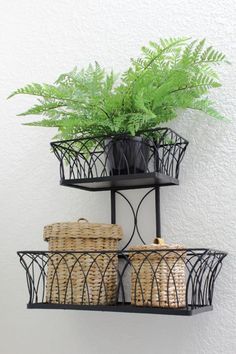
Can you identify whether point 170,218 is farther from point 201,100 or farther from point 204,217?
point 201,100

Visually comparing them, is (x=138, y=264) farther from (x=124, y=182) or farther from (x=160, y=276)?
(x=124, y=182)

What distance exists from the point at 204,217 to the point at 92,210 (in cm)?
24

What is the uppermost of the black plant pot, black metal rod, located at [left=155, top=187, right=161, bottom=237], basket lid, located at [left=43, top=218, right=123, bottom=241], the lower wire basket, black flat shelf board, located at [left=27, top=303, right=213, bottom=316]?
the black plant pot

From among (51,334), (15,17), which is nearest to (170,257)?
(51,334)

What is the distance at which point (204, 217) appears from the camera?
1.04 metres

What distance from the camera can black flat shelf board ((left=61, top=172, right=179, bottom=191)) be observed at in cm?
95

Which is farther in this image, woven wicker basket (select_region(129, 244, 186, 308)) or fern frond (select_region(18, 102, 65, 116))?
fern frond (select_region(18, 102, 65, 116))

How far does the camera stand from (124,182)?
102 cm

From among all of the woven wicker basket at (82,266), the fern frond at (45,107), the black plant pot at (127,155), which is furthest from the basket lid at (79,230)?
the fern frond at (45,107)

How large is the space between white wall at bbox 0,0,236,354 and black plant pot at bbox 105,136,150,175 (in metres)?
0.13

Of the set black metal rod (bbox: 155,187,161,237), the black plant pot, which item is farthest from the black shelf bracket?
→ the black plant pot

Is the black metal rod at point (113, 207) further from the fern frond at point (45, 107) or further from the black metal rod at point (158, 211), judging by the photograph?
the fern frond at point (45, 107)

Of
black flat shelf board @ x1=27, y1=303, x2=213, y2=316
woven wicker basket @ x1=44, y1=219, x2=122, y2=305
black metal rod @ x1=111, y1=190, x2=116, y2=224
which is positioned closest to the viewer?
black flat shelf board @ x1=27, y1=303, x2=213, y2=316

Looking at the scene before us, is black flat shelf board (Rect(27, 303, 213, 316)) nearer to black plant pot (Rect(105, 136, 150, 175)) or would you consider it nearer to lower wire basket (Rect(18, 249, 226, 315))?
lower wire basket (Rect(18, 249, 226, 315))
